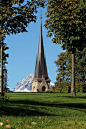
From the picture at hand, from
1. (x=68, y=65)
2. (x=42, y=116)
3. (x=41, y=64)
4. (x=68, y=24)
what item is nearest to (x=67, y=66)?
Result: (x=68, y=65)

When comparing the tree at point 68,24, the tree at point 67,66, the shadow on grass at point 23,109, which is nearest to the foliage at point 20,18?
the shadow on grass at point 23,109

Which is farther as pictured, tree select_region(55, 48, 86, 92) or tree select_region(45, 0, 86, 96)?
tree select_region(55, 48, 86, 92)

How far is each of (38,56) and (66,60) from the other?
2506cm

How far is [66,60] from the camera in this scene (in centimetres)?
6288

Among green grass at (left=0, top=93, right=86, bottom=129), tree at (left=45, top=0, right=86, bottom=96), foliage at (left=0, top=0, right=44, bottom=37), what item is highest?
tree at (left=45, top=0, right=86, bottom=96)

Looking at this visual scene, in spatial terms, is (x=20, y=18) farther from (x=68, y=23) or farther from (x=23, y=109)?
(x=68, y=23)

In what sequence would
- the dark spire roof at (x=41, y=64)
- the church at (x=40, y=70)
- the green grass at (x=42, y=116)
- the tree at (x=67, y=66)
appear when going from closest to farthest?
the green grass at (x=42, y=116) < the tree at (x=67, y=66) < the church at (x=40, y=70) < the dark spire roof at (x=41, y=64)

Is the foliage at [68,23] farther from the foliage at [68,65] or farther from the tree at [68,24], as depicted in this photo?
the foliage at [68,65]

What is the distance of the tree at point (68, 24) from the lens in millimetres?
25000

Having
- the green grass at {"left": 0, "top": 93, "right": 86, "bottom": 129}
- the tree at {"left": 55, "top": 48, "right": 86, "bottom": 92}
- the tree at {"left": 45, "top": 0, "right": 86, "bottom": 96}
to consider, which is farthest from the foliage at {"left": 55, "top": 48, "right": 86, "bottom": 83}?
the green grass at {"left": 0, "top": 93, "right": 86, "bottom": 129}

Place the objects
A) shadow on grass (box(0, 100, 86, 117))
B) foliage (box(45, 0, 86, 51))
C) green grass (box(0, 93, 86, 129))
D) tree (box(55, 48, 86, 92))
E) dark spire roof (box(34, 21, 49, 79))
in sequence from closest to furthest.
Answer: green grass (box(0, 93, 86, 129))
shadow on grass (box(0, 100, 86, 117))
foliage (box(45, 0, 86, 51))
tree (box(55, 48, 86, 92))
dark spire roof (box(34, 21, 49, 79))

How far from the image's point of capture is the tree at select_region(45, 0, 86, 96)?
2500 cm

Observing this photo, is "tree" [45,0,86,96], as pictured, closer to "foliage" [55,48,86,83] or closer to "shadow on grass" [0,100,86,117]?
"shadow on grass" [0,100,86,117]

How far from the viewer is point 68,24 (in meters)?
25.4
